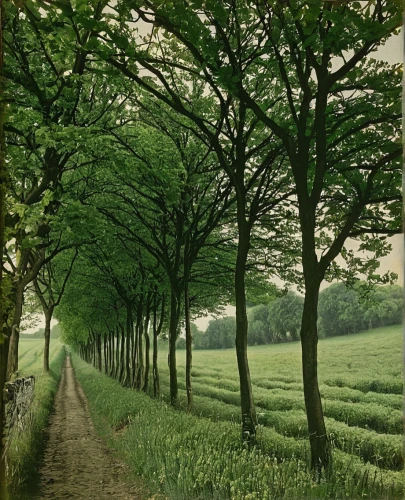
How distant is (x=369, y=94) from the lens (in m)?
8.11

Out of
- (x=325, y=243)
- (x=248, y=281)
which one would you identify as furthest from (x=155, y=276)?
(x=325, y=243)

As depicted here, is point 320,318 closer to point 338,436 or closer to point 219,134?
point 338,436

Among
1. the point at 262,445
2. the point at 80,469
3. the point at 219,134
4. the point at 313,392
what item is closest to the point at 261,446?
the point at 262,445

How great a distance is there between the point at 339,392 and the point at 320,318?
1558 centimetres

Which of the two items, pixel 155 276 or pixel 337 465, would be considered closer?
pixel 337 465

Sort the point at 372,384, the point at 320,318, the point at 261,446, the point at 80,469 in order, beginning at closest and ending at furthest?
the point at 80,469 → the point at 261,446 → the point at 372,384 → the point at 320,318

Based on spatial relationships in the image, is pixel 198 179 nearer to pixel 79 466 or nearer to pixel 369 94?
pixel 369 94

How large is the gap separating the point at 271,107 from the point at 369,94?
10.3ft

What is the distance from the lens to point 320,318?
131ft

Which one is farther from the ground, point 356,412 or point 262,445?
point 262,445

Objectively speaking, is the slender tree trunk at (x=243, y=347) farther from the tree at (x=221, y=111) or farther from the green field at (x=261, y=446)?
the green field at (x=261, y=446)

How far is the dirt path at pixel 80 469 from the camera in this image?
6.45 m

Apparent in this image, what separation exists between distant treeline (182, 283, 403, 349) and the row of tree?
5.34ft

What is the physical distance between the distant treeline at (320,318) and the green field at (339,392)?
0.89 metres
